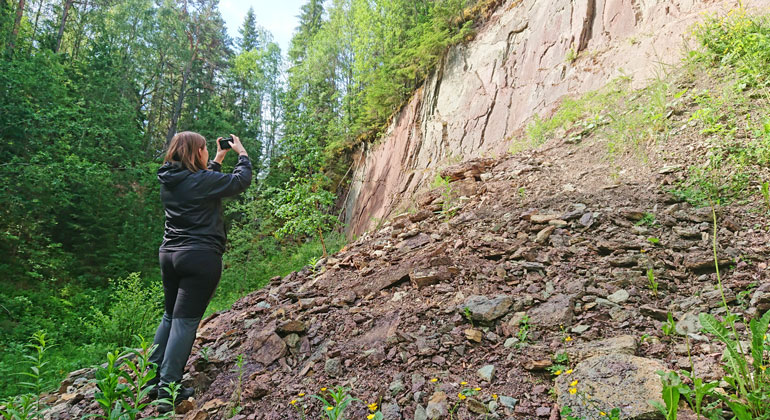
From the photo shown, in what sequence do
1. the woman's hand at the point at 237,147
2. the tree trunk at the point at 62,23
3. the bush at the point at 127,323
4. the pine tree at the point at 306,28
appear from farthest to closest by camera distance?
the pine tree at the point at 306,28
the tree trunk at the point at 62,23
the bush at the point at 127,323
the woman's hand at the point at 237,147

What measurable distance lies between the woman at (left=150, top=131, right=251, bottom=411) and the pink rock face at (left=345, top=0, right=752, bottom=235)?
592 cm

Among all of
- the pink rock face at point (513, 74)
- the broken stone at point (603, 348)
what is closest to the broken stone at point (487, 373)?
the broken stone at point (603, 348)

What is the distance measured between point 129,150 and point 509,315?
1844 cm

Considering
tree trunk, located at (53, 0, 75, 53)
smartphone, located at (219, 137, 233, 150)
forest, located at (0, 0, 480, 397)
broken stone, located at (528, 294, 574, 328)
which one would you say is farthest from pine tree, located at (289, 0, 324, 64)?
broken stone, located at (528, 294, 574, 328)

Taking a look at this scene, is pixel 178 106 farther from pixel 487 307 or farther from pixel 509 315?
pixel 509 315

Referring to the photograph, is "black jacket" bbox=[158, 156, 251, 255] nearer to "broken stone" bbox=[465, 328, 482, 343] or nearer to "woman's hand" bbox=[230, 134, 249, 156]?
"woman's hand" bbox=[230, 134, 249, 156]

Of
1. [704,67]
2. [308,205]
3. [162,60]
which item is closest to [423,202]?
[308,205]

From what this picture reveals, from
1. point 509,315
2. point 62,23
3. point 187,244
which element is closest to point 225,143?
point 187,244

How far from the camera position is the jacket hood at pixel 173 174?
2.60 meters

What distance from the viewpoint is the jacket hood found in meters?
2.60

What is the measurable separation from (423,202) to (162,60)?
942 inches

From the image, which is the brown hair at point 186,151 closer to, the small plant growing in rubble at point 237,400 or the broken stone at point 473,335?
the small plant growing in rubble at point 237,400

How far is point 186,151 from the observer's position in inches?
105

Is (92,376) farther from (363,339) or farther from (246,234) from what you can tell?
(246,234)
